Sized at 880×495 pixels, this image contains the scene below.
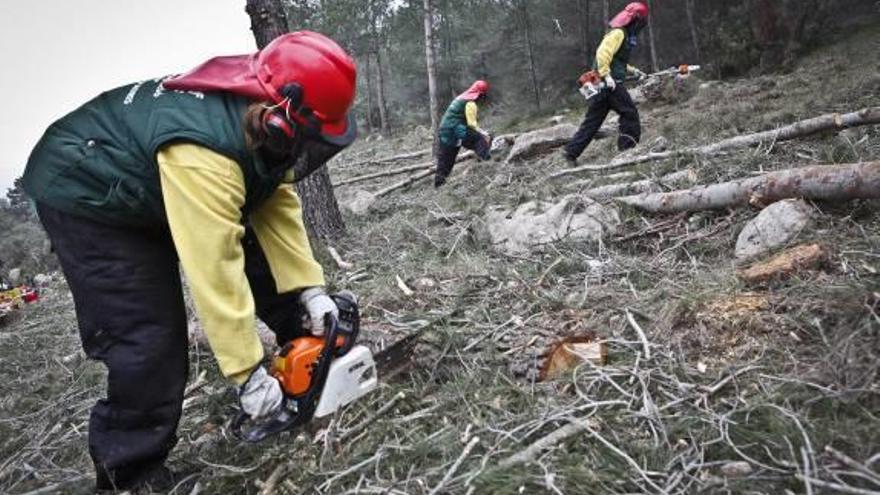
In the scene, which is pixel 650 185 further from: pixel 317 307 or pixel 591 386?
pixel 317 307

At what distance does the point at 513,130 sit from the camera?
13375 millimetres

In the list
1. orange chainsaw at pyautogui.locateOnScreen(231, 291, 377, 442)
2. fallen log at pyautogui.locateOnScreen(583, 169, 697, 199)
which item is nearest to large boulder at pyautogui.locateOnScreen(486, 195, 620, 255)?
fallen log at pyautogui.locateOnScreen(583, 169, 697, 199)

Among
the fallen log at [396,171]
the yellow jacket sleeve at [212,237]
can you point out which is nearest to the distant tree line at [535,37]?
the fallen log at [396,171]

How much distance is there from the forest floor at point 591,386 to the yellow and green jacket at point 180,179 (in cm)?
69

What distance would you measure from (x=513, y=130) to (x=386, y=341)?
11.2m

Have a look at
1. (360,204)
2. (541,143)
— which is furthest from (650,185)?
(360,204)

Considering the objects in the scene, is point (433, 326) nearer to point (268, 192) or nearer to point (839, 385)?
point (268, 192)

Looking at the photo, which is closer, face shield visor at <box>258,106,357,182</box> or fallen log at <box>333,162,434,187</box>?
face shield visor at <box>258,106,357,182</box>

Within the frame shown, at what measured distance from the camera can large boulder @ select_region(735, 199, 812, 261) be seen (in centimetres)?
301

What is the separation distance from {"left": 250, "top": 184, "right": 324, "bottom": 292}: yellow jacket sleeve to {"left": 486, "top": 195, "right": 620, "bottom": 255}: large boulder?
76.7 inches

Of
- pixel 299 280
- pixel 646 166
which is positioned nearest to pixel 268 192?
pixel 299 280

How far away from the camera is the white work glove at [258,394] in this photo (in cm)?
190

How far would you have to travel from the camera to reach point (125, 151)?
6.35ft

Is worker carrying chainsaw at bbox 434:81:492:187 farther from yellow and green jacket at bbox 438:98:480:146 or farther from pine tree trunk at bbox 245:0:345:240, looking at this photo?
pine tree trunk at bbox 245:0:345:240
